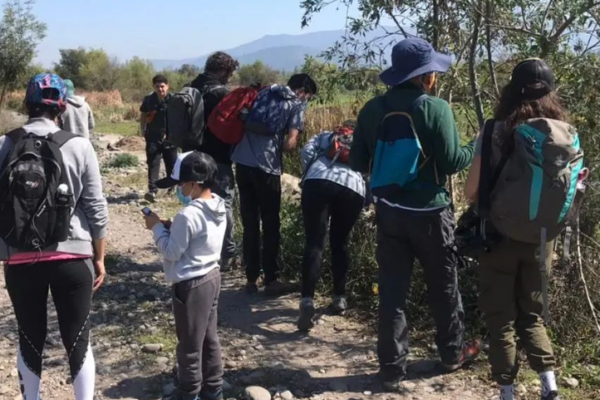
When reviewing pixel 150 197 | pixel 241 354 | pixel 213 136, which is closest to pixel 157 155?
pixel 150 197

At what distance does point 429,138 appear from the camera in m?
3.89

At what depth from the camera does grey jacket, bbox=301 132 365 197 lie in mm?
5012

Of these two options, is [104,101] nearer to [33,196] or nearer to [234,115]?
[234,115]

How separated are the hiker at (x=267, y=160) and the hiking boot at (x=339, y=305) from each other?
62 centimetres

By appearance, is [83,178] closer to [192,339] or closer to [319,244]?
[192,339]

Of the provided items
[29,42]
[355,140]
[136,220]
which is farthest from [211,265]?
[29,42]

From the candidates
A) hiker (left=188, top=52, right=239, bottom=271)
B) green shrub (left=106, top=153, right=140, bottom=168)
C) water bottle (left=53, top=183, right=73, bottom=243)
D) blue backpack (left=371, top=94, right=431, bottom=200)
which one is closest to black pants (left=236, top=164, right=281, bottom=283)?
hiker (left=188, top=52, right=239, bottom=271)

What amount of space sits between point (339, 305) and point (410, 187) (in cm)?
173

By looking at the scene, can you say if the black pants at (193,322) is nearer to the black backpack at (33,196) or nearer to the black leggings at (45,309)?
the black leggings at (45,309)

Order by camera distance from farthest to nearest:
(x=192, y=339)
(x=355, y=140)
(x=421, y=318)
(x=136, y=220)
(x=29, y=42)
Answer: (x=29, y=42), (x=136, y=220), (x=421, y=318), (x=355, y=140), (x=192, y=339)

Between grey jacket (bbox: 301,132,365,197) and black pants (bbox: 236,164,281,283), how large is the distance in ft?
1.67

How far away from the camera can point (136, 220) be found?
9195mm

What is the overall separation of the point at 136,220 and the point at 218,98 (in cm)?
369

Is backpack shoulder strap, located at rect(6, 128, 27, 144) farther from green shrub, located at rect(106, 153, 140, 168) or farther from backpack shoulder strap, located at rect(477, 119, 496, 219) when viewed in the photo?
green shrub, located at rect(106, 153, 140, 168)
